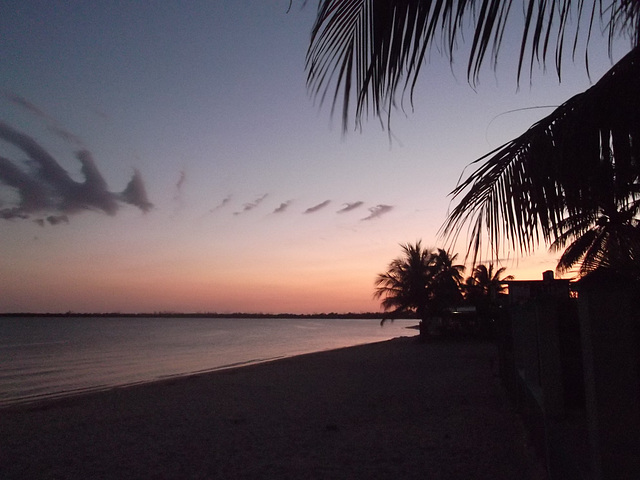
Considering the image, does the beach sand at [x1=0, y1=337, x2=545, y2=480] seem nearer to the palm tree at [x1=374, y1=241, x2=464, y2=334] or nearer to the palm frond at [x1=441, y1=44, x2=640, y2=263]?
the palm frond at [x1=441, y1=44, x2=640, y2=263]

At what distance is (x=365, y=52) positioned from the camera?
1.31 m

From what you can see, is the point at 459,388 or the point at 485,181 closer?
the point at 485,181

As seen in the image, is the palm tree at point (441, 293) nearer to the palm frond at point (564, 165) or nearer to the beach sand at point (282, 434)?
the beach sand at point (282, 434)

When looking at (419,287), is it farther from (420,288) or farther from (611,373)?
(611,373)

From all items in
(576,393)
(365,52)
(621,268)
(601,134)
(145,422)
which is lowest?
(145,422)

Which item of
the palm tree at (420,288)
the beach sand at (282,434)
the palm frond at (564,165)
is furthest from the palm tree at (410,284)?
the palm frond at (564,165)

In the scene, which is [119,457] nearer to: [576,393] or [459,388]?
[576,393]

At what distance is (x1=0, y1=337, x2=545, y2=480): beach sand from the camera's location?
6.40 meters

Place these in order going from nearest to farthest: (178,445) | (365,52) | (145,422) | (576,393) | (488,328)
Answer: (365,52) < (576,393) < (178,445) < (145,422) < (488,328)

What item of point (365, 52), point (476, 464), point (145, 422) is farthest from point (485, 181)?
point (145, 422)

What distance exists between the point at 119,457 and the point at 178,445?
2.84 feet

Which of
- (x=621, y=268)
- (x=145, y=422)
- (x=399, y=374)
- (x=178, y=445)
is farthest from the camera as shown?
(x=399, y=374)

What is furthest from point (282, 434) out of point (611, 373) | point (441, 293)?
point (441, 293)

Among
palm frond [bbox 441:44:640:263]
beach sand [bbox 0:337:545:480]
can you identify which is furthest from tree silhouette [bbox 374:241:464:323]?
palm frond [bbox 441:44:640:263]
